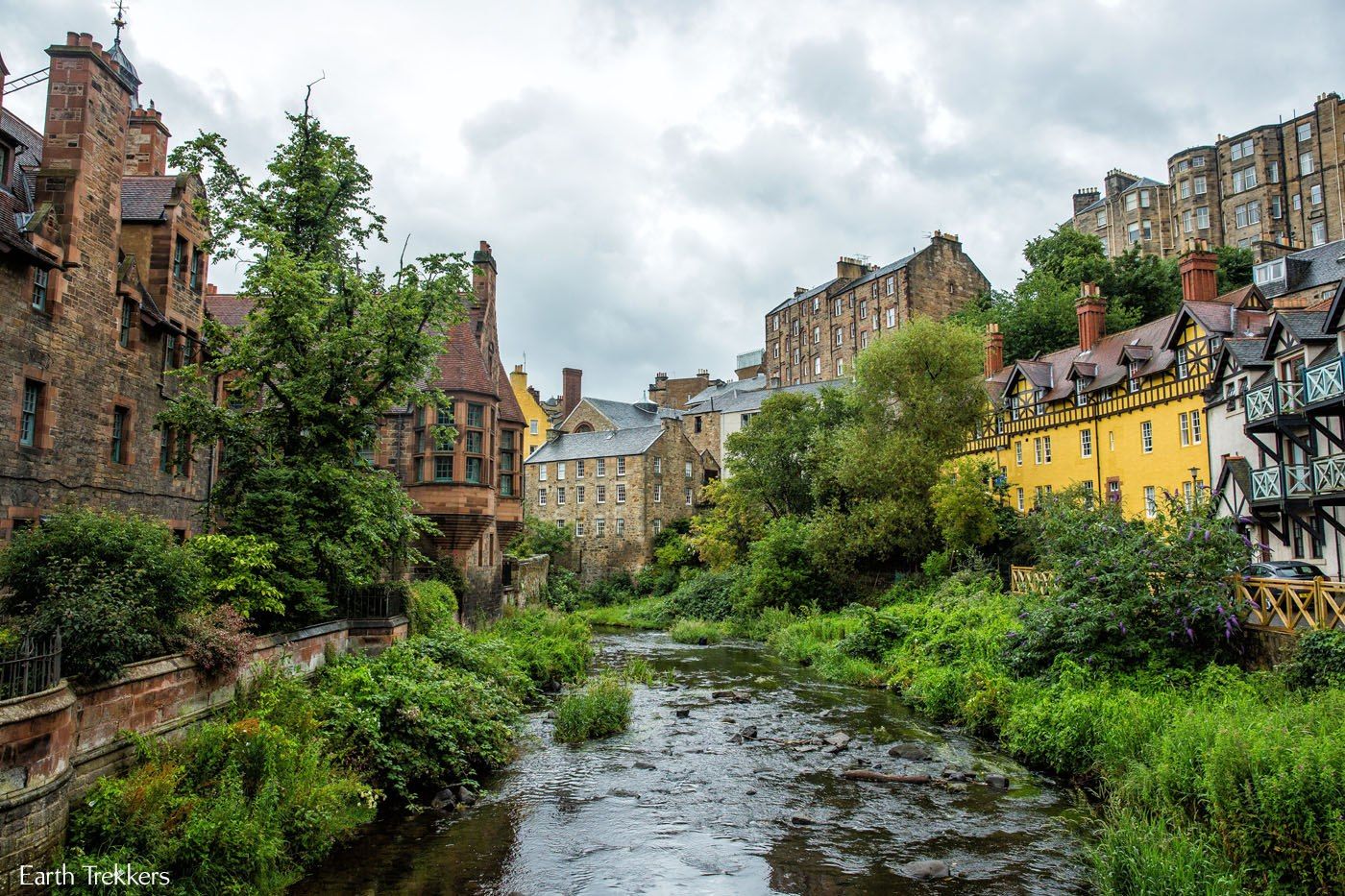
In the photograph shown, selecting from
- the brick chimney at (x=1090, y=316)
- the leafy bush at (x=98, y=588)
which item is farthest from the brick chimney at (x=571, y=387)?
the leafy bush at (x=98, y=588)

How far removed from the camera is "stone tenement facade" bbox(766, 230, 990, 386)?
67.8 meters

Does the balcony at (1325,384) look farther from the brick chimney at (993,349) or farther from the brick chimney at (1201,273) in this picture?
the brick chimney at (993,349)

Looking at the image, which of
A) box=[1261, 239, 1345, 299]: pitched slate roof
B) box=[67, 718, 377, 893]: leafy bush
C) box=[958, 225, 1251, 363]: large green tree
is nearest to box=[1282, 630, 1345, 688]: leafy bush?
box=[67, 718, 377, 893]: leafy bush

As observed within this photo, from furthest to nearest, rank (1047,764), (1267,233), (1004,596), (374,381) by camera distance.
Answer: (1267,233) < (1004,596) < (374,381) < (1047,764)

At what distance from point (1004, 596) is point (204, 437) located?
963 inches

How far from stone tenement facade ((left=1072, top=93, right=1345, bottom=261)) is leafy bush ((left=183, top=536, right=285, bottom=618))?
73.9m

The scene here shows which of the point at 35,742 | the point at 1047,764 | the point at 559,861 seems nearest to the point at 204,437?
the point at 35,742

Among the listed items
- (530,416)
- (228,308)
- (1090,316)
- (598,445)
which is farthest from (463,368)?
(530,416)

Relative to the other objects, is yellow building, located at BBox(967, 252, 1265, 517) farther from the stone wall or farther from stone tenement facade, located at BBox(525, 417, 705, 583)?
the stone wall

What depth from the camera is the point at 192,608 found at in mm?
12758

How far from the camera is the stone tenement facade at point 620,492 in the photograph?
6025 cm

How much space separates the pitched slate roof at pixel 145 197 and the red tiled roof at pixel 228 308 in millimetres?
6827

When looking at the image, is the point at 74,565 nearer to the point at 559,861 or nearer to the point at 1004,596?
the point at 559,861

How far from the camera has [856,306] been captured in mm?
73312
